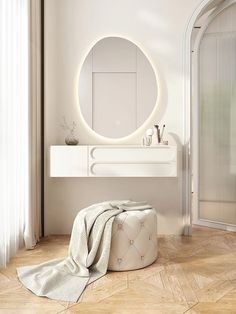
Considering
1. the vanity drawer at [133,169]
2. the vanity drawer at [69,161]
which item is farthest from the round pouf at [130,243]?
the vanity drawer at [69,161]

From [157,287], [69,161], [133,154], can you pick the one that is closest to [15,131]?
[69,161]

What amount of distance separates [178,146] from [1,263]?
199 centimetres

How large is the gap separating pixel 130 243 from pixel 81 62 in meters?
1.93

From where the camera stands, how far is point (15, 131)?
2.69 meters

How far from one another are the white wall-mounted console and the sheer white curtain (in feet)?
1.02

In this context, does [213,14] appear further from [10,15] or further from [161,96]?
[10,15]

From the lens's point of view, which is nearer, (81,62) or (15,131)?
(15,131)

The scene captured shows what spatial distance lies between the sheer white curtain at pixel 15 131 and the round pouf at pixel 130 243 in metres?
0.84

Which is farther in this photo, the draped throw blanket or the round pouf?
the round pouf

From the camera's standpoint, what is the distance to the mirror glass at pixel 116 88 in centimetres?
329

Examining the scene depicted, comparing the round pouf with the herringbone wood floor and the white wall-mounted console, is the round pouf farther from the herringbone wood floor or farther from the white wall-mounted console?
the white wall-mounted console

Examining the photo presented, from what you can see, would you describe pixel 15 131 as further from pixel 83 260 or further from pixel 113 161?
pixel 83 260

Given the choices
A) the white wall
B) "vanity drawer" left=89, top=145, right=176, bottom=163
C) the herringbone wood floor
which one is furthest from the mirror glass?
the herringbone wood floor

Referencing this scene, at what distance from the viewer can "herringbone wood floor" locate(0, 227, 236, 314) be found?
181cm
